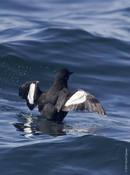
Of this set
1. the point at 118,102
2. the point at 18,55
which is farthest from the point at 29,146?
the point at 18,55

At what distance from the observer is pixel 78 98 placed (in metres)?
11.8

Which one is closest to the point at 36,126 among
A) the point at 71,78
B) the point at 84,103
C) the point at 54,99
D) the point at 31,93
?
the point at 54,99

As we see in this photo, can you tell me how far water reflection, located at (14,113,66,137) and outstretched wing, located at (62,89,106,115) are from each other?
0.47 m

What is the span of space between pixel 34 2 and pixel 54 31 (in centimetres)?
820

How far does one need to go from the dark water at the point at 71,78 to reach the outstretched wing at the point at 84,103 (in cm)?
45

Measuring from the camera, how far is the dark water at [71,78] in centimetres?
1031

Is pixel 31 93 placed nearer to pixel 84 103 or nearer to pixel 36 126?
pixel 36 126

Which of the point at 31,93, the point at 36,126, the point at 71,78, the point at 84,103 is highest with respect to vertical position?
the point at 71,78

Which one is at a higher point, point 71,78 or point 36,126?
point 71,78

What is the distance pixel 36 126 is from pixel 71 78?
448cm

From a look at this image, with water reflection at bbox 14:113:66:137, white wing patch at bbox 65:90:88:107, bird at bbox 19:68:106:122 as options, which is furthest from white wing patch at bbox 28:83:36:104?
white wing patch at bbox 65:90:88:107

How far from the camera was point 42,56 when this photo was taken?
17.8 meters

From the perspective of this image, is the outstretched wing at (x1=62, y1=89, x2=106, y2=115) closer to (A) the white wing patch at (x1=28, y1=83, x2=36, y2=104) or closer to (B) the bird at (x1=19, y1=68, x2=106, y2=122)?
(B) the bird at (x1=19, y1=68, x2=106, y2=122)

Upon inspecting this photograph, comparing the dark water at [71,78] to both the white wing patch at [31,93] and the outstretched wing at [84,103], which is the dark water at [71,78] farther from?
the outstretched wing at [84,103]
